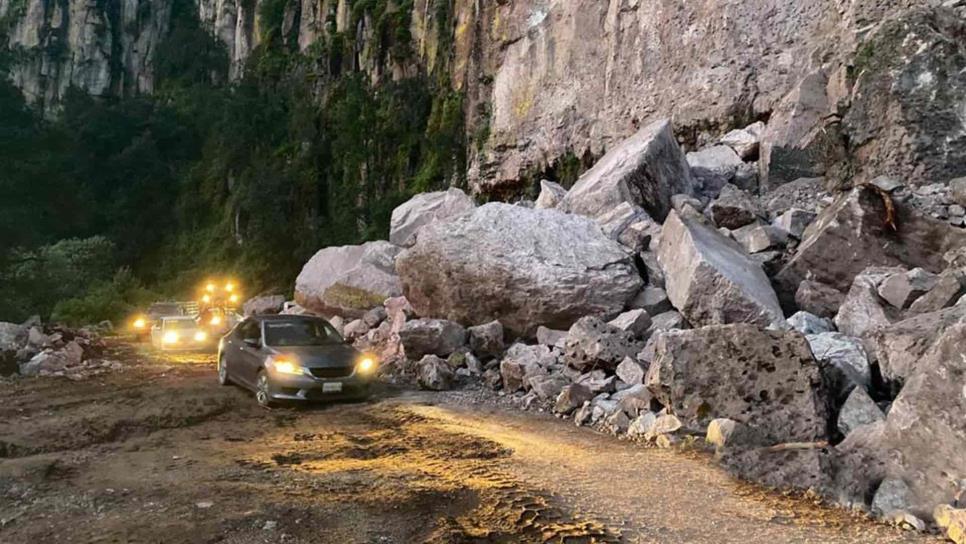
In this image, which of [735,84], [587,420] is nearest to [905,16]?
[735,84]

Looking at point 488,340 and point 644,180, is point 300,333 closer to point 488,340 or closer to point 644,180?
point 488,340

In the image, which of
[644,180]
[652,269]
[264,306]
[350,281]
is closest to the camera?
[652,269]

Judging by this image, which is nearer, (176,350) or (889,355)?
(889,355)

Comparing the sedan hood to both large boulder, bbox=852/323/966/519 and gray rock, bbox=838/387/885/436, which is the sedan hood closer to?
gray rock, bbox=838/387/885/436

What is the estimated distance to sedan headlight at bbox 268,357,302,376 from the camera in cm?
910

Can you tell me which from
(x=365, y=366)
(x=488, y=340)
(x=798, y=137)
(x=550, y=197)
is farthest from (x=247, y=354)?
(x=798, y=137)

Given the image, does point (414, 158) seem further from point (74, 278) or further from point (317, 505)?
point (317, 505)

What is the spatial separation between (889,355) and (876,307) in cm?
163

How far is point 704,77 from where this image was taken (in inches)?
669

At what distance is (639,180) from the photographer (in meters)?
13.1

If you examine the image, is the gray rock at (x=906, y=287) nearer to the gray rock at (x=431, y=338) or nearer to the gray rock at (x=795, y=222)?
the gray rock at (x=795, y=222)

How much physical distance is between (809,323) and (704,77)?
10048 millimetres

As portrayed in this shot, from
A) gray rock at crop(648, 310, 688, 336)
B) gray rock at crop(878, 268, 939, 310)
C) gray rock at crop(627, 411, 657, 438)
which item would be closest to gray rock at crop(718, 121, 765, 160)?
gray rock at crop(648, 310, 688, 336)

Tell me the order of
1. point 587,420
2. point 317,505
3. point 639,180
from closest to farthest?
point 317,505 → point 587,420 → point 639,180
